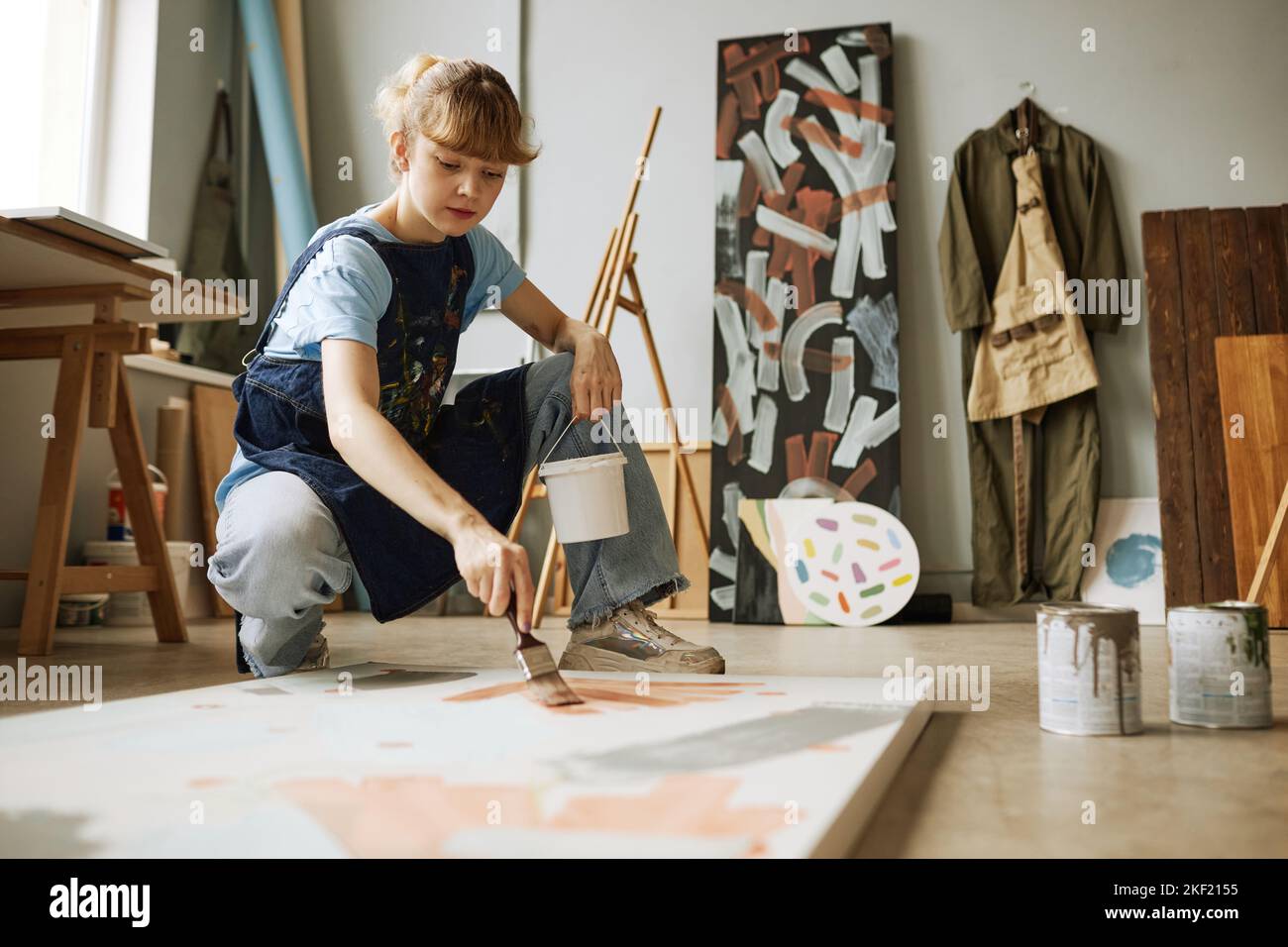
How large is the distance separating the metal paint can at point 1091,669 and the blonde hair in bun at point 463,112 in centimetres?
95

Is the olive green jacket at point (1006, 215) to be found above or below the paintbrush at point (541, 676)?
above

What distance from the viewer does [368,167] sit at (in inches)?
170

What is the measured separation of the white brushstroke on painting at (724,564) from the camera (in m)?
3.65

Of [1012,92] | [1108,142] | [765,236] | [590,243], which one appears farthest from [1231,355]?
[590,243]

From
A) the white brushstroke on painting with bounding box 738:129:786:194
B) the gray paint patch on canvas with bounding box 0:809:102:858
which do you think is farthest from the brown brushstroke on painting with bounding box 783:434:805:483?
the gray paint patch on canvas with bounding box 0:809:102:858

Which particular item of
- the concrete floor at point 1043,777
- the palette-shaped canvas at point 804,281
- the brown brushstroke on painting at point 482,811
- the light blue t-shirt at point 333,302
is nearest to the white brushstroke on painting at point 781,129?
the palette-shaped canvas at point 804,281

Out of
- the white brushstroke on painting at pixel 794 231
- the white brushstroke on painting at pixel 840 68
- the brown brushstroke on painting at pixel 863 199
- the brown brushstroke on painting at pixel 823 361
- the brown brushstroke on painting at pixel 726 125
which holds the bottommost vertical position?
the brown brushstroke on painting at pixel 823 361

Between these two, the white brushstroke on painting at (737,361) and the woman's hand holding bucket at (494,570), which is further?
the white brushstroke on painting at (737,361)

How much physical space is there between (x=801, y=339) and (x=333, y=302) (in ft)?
8.29

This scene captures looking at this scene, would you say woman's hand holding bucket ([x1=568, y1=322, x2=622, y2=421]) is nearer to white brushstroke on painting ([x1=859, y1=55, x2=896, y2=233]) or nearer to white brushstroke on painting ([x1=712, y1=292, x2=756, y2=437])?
white brushstroke on painting ([x1=712, y1=292, x2=756, y2=437])

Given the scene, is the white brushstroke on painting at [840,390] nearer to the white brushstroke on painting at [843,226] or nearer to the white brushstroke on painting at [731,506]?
the white brushstroke on painting at [843,226]

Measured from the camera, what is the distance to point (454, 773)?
0.89 metres
